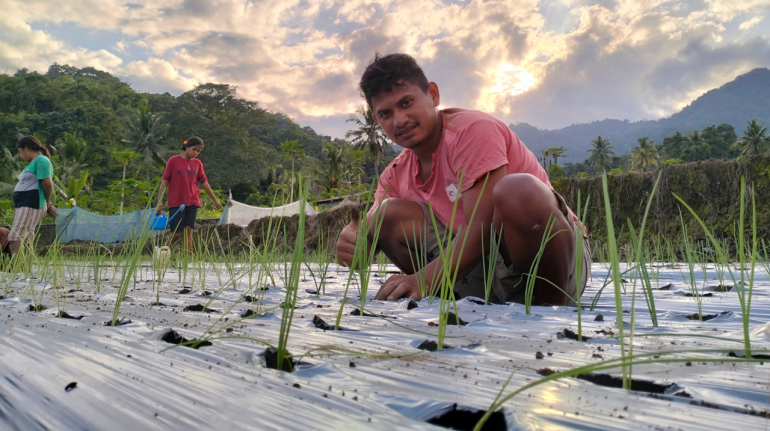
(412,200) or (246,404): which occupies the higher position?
(412,200)

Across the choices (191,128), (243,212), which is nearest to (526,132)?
(191,128)

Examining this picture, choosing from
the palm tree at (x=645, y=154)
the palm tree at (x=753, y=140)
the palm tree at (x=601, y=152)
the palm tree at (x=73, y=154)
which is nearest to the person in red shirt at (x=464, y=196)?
the palm tree at (x=73, y=154)

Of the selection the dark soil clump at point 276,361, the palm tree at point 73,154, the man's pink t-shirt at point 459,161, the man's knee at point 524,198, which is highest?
the palm tree at point 73,154

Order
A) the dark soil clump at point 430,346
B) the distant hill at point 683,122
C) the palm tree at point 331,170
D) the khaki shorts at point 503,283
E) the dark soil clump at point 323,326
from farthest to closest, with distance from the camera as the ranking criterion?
the distant hill at point 683,122 → the palm tree at point 331,170 → the khaki shorts at point 503,283 → the dark soil clump at point 323,326 → the dark soil clump at point 430,346

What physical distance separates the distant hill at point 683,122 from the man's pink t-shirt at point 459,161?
14130cm

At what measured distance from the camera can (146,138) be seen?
1097 inches

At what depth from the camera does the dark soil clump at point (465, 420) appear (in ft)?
1.13

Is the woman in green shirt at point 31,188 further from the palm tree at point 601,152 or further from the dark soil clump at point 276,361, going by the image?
the palm tree at point 601,152

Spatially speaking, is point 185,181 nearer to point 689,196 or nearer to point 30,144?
point 30,144

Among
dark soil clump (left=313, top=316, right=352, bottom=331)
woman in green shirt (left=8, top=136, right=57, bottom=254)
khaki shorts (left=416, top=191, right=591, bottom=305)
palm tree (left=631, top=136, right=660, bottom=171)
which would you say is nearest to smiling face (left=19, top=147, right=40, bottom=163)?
woman in green shirt (left=8, top=136, right=57, bottom=254)

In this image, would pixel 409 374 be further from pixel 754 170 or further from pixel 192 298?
pixel 754 170

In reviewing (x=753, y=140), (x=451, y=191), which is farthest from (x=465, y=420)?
(x=753, y=140)

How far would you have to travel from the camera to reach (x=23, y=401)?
1.31ft

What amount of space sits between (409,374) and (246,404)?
0.18m
